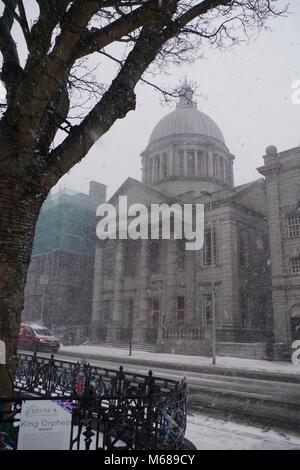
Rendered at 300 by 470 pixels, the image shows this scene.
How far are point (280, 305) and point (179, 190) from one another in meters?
22.3

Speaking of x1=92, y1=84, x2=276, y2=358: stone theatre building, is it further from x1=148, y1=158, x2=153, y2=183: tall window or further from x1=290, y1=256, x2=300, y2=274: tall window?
x1=148, y1=158, x2=153, y2=183: tall window

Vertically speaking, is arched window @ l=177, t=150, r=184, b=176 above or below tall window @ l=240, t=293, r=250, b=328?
above

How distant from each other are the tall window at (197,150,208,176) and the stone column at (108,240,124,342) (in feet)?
46.5

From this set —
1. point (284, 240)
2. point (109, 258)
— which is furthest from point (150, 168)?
point (284, 240)

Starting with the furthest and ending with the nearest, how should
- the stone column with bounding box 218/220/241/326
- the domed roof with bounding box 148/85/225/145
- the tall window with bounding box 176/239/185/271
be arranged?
1. the domed roof with bounding box 148/85/225/145
2. the tall window with bounding box 176/239/185/271
3. the stone column with bounding box 218/220/241/326

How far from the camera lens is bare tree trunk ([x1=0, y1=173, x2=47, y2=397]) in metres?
4.85

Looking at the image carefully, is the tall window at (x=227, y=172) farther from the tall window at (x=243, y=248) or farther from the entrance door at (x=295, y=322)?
the entrance door at (x=295, y=322)

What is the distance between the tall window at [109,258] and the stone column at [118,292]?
3219mm

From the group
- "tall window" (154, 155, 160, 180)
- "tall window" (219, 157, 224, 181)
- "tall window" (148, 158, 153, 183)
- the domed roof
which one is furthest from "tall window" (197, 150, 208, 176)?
"tall window" (148, 158, 153, 183)

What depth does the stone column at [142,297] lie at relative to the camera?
121 ft

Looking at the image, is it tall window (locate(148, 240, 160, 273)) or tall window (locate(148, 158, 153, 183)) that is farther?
tall window (locate(148, 158, 153, 183))

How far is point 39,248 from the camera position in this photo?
2045 inches

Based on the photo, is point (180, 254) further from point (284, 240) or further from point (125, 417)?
point (125, 417)
